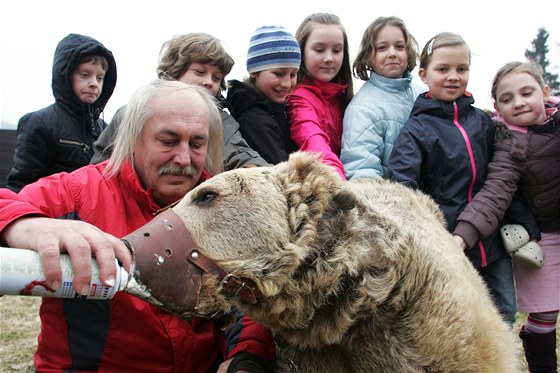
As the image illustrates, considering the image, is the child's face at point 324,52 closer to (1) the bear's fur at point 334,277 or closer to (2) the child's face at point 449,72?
(2) the child's face at point 449,72

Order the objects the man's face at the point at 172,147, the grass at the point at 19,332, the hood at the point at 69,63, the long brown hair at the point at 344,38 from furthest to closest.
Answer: the grass at the point at 19,332
the hood at the point at 69,63
the long brown hair at the point at 344,38
the man's face at the point at 172,147

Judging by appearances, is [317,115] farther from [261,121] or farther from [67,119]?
[67,119]

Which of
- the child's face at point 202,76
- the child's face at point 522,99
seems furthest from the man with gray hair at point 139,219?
the child's face at point 522,99

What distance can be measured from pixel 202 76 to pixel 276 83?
1.91 feet

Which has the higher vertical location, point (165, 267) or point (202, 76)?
point (202, 76)

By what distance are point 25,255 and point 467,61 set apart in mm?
3566

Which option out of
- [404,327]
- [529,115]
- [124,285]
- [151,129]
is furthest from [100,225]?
[529,115]

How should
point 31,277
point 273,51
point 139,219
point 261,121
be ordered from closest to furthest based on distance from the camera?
1. point 31,277
2. point 139,219
3. point 261,121
4. point 273,51

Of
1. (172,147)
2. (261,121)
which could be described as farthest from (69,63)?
(172,147)

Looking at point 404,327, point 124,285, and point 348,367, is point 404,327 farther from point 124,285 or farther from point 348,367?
point 124,285

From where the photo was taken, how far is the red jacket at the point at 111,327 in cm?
257

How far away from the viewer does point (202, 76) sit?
4.08 meters

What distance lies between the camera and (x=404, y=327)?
2.07 metres

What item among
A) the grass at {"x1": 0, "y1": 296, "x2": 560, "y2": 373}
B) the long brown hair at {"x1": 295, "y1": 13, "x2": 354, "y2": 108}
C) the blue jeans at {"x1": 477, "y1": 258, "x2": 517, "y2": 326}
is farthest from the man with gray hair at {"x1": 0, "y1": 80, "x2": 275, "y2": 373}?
the grass at {"x1": 0, "y1": 296, "x2": 560, "y2": 373}
